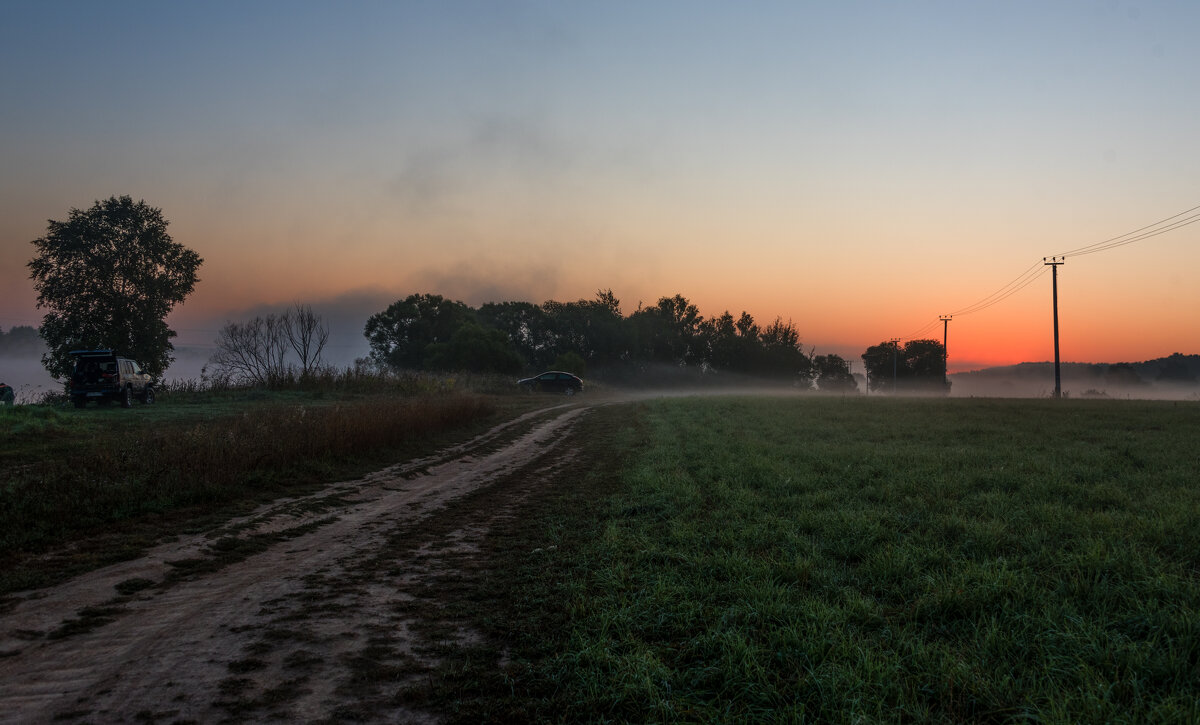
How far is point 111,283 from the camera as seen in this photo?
112ft

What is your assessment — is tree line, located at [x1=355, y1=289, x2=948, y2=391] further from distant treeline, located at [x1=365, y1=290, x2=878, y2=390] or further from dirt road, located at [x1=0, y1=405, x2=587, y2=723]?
dirt road, located at [x1=0, y1=405, x2=587, y2=723]

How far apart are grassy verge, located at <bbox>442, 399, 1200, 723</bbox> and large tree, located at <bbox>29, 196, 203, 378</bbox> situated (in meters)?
38.1

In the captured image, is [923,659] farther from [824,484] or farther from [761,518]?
[824,484]

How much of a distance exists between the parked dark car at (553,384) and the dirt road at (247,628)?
3359 cm

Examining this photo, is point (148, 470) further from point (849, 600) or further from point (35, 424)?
point (849, 600)

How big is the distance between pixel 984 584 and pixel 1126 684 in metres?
1.23

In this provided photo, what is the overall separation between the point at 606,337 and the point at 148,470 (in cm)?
7180

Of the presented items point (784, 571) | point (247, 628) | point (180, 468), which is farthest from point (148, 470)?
point (784, 571)

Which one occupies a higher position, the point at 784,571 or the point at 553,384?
the point at 553,384

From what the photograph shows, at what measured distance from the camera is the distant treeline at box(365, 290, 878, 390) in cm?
7694

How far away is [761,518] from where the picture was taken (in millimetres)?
6656

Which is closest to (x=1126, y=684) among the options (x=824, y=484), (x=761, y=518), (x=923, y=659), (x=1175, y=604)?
(x=923, y=659)

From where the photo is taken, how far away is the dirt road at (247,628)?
298 centimetres

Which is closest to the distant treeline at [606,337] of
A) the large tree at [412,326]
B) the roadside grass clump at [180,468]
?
the large tree at [412,326]
